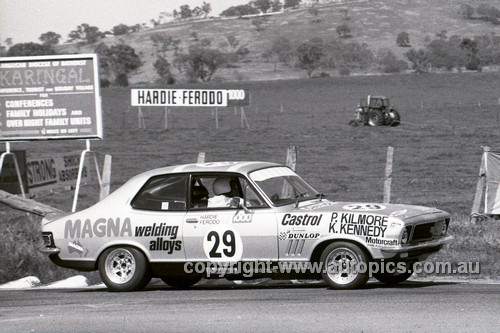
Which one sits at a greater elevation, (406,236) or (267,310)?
(406,236)

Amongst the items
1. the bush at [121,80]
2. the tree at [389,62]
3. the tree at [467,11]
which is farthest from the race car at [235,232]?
the tree at [467,11]

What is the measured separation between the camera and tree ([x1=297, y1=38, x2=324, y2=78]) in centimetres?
12447

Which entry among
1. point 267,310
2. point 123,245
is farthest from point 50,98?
point 267,310

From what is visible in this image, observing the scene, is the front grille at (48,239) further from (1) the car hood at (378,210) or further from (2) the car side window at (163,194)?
(1) the car hood at (378,210)

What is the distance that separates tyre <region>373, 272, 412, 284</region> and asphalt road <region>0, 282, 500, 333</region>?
0.08m

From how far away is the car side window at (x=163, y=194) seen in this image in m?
11.5

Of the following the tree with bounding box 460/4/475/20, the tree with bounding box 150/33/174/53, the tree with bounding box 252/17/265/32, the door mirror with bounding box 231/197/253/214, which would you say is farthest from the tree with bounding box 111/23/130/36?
the door mirror with bounding box 231/197/253/214

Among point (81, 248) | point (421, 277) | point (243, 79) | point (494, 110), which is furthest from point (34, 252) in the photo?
point (243, 79)

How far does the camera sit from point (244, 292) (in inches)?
436

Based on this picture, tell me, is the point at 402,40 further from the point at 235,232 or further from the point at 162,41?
the point at 235,232

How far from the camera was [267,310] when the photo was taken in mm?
9508

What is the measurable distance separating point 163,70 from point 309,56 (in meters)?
17.7

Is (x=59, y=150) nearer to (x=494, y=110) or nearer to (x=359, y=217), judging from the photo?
(x=494, y=110)

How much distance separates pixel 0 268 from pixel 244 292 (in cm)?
392
